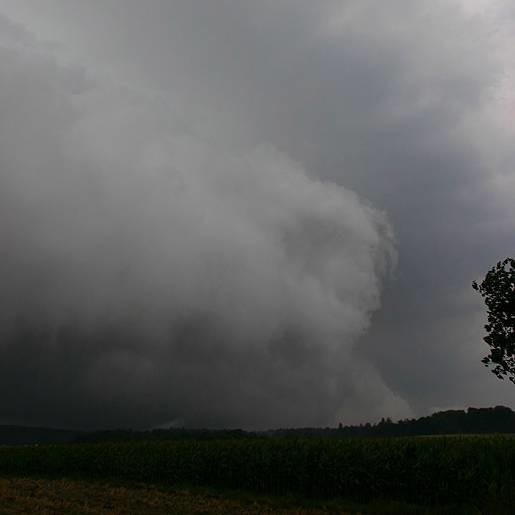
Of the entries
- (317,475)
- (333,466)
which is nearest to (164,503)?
(317,475)

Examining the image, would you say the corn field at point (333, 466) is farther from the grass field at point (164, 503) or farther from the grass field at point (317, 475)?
the grass field at point (164, 503)

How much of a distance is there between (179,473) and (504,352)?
24068 millimetres

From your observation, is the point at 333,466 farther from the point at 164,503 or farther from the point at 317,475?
the point at 164,503

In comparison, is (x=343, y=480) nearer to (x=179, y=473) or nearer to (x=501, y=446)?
(x=501, y=446)

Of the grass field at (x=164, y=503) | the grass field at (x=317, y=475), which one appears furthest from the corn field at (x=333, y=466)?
the grass field at (x=164, y=503)

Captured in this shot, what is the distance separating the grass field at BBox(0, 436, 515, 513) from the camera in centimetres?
2927

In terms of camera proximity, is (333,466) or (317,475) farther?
(317,475)

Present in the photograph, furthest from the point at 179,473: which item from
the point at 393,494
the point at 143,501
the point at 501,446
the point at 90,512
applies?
the point at 501,446

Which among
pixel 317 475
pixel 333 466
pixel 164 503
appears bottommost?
pixel 164 503

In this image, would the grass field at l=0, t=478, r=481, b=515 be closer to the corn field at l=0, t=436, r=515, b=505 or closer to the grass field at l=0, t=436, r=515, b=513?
the grass field at l=0, t=436, r=515, b=513

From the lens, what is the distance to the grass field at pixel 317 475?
29266 millimetres

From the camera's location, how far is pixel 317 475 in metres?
34.2

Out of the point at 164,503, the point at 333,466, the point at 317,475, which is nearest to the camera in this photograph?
the point at 164,503

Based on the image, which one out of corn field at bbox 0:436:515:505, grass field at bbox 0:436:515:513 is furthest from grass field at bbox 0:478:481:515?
corn field at bbox 0:436:515:505
